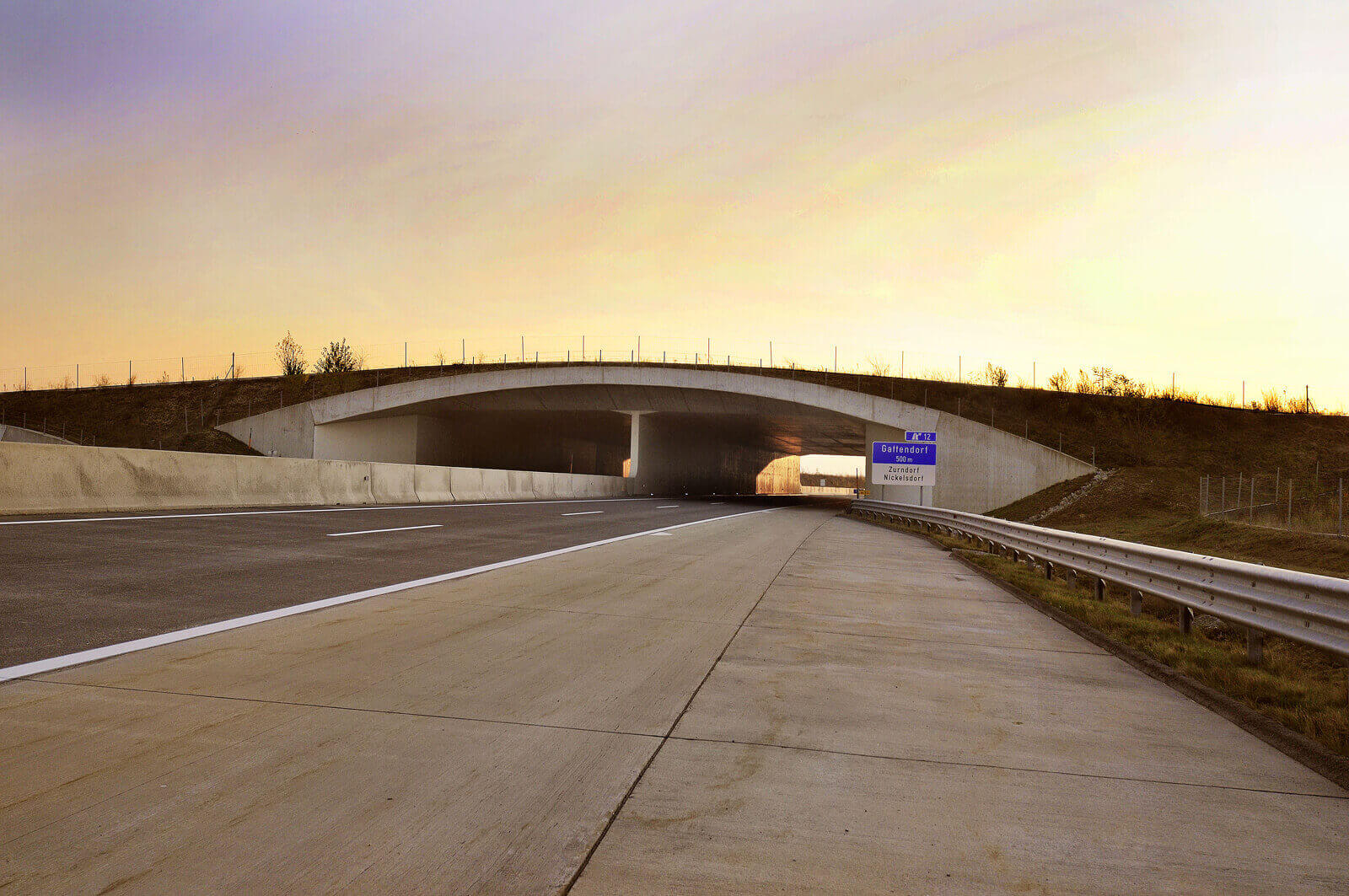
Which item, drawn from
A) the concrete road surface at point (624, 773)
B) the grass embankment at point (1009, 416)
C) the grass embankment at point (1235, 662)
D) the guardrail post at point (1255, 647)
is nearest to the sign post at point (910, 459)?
the grass embankment at point (1009, 416)

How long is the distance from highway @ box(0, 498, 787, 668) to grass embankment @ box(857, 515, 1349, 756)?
23.9 ft

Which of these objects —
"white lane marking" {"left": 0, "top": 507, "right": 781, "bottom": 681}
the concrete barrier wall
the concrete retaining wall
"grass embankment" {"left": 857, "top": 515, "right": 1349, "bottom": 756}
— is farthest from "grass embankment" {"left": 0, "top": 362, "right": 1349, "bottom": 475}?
Answer: "white lane marking" {"left": 0, "top": 507, "right": 781, "bottom": 681}

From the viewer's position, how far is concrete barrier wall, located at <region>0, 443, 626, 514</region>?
13648 mm

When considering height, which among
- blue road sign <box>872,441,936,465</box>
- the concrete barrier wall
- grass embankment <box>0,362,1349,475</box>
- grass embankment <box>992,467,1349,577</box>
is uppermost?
grass embankment <box>0,362,1349,475</box>

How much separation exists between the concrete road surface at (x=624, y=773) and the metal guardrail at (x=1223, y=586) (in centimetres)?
100

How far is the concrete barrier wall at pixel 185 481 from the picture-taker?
13.6 meters

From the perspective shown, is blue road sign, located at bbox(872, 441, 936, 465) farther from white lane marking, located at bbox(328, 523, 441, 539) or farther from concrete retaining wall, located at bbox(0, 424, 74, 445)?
concrete retaining wall, located at bbox(0, 424, 74, 445)

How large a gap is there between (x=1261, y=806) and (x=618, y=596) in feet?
20.3

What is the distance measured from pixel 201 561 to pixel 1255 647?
10423mm

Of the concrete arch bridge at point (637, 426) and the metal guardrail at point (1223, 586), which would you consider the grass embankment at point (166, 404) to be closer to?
the concrete arch bridge at point (637, 426)

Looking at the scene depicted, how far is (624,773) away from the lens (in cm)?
382

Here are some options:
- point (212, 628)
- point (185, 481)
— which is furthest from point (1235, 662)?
point (185, 481)

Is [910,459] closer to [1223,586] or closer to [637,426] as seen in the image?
[637,426]

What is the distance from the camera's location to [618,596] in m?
9.06
